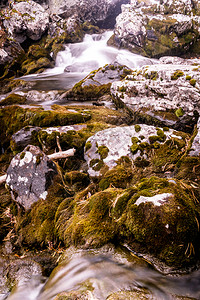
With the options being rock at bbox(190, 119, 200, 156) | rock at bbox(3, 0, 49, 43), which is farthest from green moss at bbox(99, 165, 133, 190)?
rock at bbox(3, 0, 49, 43)

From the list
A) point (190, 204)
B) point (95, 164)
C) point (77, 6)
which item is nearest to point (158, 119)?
point (95, 164)

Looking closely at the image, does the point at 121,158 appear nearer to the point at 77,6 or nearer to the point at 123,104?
the point at 123,104

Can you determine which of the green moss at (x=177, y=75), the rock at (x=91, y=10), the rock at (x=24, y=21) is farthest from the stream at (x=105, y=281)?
the rock at (x=91, y=10)

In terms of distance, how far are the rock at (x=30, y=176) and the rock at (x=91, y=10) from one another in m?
48.5

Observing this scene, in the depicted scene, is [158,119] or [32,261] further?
[158,119]

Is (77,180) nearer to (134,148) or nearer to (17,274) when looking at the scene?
(134,148)

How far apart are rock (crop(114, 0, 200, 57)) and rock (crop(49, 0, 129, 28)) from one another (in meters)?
14.5

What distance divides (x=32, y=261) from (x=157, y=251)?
2216 millimetres

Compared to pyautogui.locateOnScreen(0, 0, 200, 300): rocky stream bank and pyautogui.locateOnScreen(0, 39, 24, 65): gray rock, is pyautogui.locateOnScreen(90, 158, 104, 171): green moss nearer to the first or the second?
pyautogui.locateOnScreen(0, 0, 200, 300): rocky stream bank

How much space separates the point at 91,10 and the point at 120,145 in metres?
51.3

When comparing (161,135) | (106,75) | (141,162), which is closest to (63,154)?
(141,162)

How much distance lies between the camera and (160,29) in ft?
91.9

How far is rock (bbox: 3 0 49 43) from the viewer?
1156 inches

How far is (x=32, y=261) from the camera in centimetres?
282
